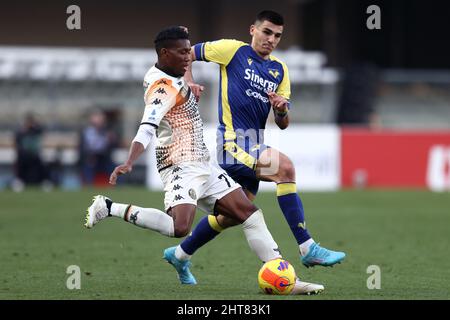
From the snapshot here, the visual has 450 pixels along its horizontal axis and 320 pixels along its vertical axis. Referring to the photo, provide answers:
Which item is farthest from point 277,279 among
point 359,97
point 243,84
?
point 359,97

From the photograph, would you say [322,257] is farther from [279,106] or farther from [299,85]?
[299,85]

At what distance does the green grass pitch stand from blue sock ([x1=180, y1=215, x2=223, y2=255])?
0.32 m

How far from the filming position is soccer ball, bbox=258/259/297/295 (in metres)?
8.40

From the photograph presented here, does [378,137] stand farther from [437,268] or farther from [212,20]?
[437,268]

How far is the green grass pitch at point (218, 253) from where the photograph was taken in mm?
8672

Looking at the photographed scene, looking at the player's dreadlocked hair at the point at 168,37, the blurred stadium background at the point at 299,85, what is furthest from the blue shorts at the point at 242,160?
the blurred stadium background at the point at 299,85

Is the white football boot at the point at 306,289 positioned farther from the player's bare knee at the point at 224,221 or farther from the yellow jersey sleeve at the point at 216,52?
the yellow jersey sleeve at the point at 216,52

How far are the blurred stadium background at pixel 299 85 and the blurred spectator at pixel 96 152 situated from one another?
0.56 feet

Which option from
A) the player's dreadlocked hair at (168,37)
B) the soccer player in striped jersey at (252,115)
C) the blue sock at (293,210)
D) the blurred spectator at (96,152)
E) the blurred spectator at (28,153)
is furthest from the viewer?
the blurred spectator at (96,152)

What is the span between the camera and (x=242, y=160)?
370 inches

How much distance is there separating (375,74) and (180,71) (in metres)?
20.6
